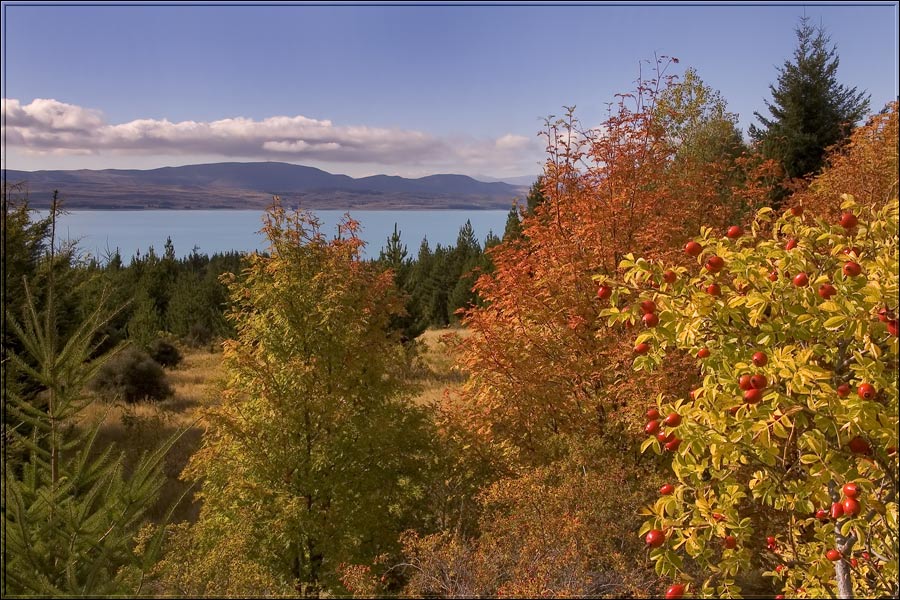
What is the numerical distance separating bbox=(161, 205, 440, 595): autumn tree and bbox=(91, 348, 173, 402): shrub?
15.2m

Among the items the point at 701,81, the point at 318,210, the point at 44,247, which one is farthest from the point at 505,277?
the point at 701,81

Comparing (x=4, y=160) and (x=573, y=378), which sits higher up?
(x=4, y=160)

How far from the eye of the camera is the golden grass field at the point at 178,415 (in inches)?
522

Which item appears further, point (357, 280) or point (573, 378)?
point (357, 280)

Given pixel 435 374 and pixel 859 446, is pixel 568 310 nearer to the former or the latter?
pixel 859 446

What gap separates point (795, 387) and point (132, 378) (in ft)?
76.5

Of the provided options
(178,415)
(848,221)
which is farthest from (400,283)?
(848,221)

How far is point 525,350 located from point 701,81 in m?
18.3

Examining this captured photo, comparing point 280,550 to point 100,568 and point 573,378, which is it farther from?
point 573,378

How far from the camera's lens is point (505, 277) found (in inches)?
340

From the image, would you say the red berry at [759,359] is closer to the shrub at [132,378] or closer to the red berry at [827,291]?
the red berry at [827,291]

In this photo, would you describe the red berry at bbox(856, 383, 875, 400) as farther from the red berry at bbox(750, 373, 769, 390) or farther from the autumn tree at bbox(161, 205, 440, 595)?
the autumn tree at bbox(161, 205, 440, 595)

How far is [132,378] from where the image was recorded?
21.9 metres

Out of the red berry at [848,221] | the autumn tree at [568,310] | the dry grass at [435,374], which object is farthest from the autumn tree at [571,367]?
the dry grass at [435,374]
